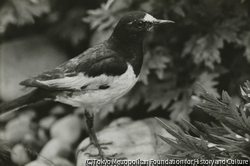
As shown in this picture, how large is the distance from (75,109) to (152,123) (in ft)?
1.77

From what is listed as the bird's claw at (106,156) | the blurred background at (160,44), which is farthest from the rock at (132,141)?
the blurred background at (160,44)

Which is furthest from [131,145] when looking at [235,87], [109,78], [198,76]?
[235,87]

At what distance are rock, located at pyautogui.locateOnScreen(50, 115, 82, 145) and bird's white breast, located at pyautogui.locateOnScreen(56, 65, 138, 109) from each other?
61 centimetres

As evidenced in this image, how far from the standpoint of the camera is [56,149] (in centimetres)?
201

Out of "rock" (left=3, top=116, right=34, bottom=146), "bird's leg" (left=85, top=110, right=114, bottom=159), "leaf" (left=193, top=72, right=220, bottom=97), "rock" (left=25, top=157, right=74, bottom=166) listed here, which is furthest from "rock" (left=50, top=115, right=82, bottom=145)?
"leaf" (left=193, top=72, right=220, bottom=97)

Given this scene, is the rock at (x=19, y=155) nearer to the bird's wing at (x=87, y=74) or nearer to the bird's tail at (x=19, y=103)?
the bird's tail at (x=19, y=103)

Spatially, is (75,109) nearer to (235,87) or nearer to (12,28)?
(12,28)

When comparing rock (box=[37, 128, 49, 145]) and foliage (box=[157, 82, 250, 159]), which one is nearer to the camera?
foliage (box=[157, 82, 250, 159])

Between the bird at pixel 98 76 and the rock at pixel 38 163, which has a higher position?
the bird at pixel 98 76

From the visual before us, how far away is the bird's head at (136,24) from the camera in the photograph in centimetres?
150

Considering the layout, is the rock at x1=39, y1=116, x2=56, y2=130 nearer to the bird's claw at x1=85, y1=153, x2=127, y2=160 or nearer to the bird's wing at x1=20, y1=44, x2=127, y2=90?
the bird's claw at x1=85, y1=153, x2=127, y2=160

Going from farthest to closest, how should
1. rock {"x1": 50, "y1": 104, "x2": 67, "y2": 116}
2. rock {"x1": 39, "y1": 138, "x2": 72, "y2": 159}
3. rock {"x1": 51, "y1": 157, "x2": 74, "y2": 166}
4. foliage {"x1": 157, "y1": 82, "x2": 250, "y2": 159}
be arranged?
rock {"x1": 50, "y1": 104, "x2": 67, "y2": 116} < rock {"x1": 39, "y1": 138, "x2": 72, "y2": 159} < rock {"x1": 51, "y1": 157, "x2": 74, "y2": 166} < foliage {"x1": 157, "y1": 82, "x2": 250, "y2": 159}

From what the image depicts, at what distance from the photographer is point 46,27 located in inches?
84.2

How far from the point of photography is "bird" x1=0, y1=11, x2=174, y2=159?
1562mm
